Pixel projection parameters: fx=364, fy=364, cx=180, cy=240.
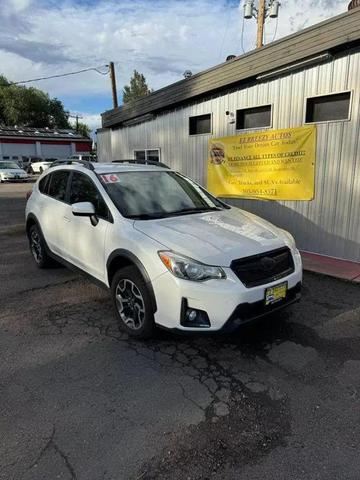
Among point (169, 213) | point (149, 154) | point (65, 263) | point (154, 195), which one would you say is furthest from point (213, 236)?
point (149, 154)

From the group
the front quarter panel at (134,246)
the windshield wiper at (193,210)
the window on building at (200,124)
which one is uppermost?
the window on building at (200,124)

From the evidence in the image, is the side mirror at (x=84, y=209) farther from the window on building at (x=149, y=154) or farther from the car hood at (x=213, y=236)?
the window on building at (x=149, y=154)

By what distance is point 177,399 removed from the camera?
2.83 metres

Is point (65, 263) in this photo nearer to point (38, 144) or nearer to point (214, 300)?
point (214, 300)

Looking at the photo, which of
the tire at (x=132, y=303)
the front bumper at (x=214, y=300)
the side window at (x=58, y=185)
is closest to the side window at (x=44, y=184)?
the side window at (x=58, y=185)

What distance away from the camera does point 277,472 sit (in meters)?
2.15

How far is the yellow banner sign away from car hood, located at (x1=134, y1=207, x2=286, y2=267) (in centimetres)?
305

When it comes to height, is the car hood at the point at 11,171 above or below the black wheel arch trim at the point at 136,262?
below

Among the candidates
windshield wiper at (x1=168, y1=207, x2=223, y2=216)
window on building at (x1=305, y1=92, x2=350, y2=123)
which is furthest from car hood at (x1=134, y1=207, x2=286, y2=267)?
window on building at (x1=305, y1=92, x2=350, y2=123)

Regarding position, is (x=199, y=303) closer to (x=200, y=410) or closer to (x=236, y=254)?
(x=236, y=254)

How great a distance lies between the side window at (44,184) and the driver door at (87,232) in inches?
38.4

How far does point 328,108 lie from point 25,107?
5853cm

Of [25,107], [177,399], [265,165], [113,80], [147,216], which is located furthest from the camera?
[25,107]

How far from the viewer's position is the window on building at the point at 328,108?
605cm
